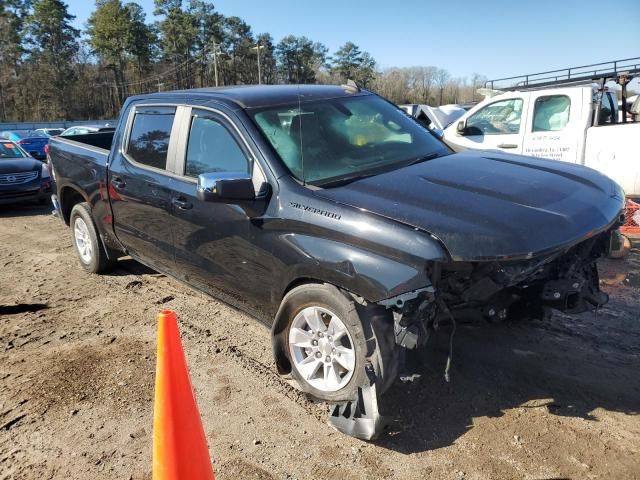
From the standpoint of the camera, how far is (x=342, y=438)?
9.65 feet

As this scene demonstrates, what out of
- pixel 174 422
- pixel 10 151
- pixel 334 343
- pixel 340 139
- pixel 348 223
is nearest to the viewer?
pixel 174 422

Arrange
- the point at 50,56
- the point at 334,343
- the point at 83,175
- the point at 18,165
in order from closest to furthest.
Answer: the point at 334,343, the point at 83,175, the point at 18,165, the point at 50,56

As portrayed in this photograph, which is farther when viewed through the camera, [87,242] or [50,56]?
[50,56]

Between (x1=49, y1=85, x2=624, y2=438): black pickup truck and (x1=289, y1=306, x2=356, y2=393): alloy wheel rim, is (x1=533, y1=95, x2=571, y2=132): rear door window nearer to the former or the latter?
(x1=49, y1=85, x2=624, y2=438): black pickup truck

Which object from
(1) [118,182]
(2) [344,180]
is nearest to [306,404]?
(2) [344,180]

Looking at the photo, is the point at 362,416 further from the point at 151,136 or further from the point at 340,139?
the point at 151,136

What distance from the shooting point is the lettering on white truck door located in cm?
746

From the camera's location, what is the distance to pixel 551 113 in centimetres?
770

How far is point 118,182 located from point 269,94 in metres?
1.78

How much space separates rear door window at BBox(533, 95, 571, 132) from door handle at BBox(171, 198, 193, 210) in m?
5.91

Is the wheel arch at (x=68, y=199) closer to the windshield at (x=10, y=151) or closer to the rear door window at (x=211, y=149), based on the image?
the rear door window at (x=211, y=149)

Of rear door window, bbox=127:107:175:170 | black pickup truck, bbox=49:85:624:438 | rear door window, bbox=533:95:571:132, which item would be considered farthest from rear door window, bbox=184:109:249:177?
rear door window, bbox=533:95:571:132

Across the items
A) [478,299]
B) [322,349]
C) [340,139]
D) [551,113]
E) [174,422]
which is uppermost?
[551,113]

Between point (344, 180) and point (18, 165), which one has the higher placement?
point (344, 180)
